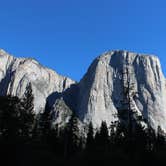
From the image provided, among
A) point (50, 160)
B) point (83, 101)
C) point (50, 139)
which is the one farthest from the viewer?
point (83, 101)

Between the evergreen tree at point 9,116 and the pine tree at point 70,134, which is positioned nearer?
the evergreen tree at point 9,116

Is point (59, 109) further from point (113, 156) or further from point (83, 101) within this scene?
point (113, 156)

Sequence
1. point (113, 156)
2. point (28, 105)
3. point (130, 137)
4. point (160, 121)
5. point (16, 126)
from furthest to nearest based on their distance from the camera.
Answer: point (160, 121)
point (28, 105)
point (16, 126)
point (130, 137)
point (113, 156)

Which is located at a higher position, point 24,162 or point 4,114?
point 4,114

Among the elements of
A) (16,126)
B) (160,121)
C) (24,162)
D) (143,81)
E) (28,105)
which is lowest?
(24,162)

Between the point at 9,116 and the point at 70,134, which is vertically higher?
the point at 9,116

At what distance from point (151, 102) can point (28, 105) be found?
130 metres

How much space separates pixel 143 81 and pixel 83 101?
36.8 m

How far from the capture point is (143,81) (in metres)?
200

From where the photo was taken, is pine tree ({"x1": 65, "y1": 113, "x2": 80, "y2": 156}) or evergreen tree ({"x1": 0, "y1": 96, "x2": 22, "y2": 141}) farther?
pine tree ({"x1": 65, "y1": 113, "x2": 80, "y2": 156})

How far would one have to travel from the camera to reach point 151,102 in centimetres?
18738

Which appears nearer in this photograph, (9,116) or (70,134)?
(9,116)

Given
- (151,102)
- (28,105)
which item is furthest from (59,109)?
(28,105)

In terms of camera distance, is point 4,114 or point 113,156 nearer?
point 113,156
